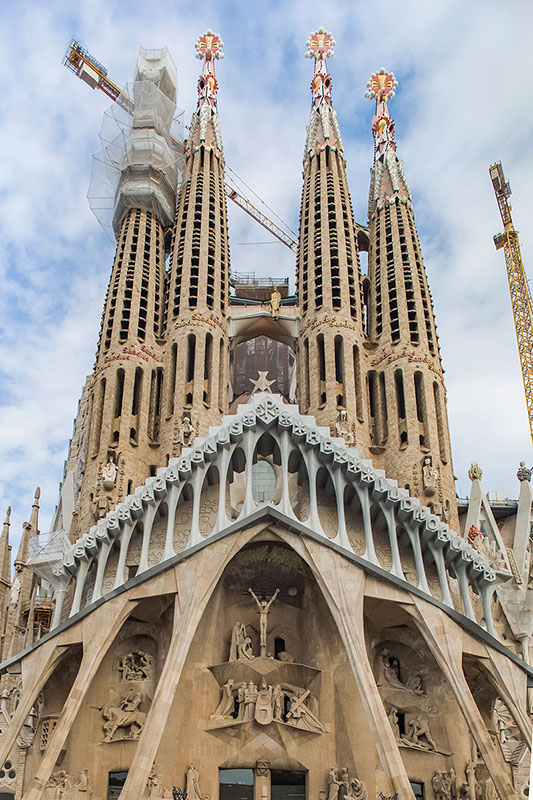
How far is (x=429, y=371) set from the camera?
29.8 m

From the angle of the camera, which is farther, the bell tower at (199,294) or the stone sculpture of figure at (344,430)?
the bell tower at (199,294)

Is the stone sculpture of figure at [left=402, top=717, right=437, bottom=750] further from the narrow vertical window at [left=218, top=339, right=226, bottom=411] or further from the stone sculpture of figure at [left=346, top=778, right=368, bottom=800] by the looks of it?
the narrow vertical window at [left=218, top=339, right=226, bottom=411]

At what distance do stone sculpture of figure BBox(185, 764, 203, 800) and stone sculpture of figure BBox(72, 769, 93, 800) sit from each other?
8.20ft

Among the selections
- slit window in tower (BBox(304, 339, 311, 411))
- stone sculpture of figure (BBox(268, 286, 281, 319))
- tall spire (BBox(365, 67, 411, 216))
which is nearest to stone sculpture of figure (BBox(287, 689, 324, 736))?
slit window in tower (BBox(304, 339, 311, 411))

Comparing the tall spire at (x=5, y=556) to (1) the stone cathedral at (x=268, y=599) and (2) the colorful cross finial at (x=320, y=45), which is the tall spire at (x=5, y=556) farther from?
(2) the colorful cross finial at (x=320, y=45)

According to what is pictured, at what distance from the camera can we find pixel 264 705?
2283cm

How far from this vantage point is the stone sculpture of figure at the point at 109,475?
26438mm

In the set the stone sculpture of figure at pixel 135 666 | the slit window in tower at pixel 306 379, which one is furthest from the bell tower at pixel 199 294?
the stone sculpture of figure at pixel 135 666

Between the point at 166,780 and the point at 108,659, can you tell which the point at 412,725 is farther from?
the point at 108,659

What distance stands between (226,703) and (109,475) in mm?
7761

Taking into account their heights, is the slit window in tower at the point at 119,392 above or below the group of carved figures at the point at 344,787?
above

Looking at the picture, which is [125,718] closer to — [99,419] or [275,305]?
[99,419]

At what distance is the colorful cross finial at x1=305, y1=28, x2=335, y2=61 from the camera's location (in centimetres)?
4153

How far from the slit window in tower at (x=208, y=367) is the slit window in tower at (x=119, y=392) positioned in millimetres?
2844
